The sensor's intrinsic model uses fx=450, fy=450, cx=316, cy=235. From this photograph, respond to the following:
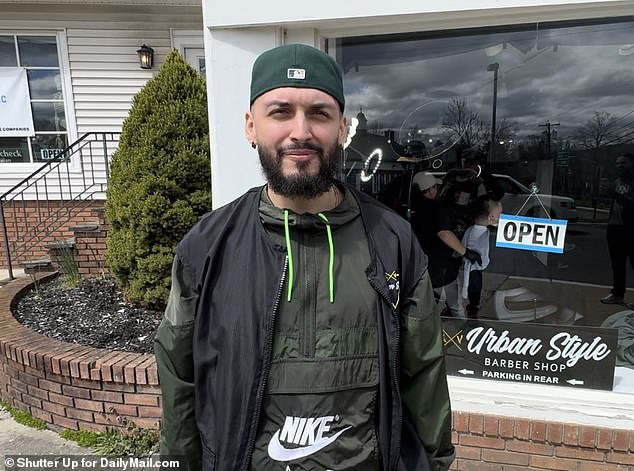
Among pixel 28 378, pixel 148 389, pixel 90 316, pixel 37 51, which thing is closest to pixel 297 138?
pixel 148 389

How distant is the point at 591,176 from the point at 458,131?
34.3 inches

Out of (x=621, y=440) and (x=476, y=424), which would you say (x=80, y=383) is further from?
(x=621, y=440)

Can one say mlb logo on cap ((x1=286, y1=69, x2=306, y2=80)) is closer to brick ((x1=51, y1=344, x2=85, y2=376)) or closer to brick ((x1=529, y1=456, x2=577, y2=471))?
brick ((x1=529, y1=456, x2=577, y2=471))

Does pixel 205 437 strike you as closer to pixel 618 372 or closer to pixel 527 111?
pixel 618 372

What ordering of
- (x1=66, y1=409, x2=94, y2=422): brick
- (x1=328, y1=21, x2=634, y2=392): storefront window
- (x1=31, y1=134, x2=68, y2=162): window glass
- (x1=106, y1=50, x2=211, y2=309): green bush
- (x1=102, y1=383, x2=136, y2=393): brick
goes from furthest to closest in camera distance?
(x1=31, y1=134, x2=68, y2=162): window glass < (x1=106, y1=50, x2=211, y2=309): green bush < (x1=66, y1=409, x2=94, y2=422): brick < (x1=102, y1=383, x2=136, y2=393): brick < (x1=328, y1=21, x2=634, y2=392): storefront window

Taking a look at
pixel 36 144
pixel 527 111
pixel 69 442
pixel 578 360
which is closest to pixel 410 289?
pixel 578 360

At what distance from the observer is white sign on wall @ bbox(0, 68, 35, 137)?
6.52 meters

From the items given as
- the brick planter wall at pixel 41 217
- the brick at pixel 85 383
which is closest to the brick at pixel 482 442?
the brick at pixel 85 383

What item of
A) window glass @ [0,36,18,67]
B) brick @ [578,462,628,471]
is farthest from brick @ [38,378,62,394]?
window glass @ [0,36,18,67]

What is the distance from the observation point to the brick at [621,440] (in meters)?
2.35

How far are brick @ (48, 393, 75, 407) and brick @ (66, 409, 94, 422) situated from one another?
5cm

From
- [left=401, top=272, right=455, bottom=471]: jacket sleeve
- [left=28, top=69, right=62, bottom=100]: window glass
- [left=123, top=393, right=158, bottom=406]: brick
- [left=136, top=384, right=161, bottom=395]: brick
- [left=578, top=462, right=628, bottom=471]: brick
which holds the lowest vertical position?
[left=578, top=462, right=628, bottom=471]: brick

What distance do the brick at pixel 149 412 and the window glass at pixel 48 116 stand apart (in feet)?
17.6

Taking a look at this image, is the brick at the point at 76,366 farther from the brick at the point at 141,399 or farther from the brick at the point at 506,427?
the brick at the point at 506,427
